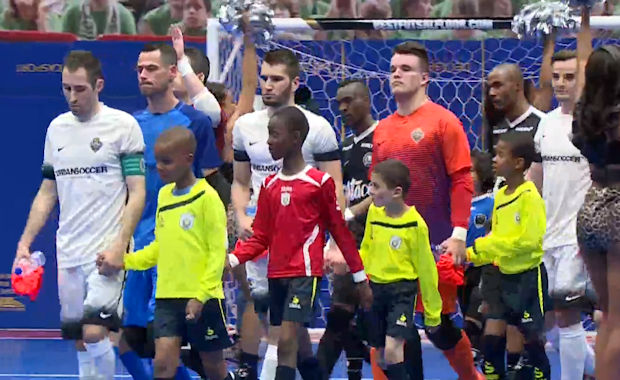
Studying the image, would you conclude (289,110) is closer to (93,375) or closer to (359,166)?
(359,166)

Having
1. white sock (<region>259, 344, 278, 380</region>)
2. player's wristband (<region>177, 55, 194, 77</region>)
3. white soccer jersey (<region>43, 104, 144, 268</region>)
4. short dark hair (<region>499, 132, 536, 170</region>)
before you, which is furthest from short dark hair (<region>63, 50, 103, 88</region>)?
short dark hair (<region>499, 132, 536, 170</region>)

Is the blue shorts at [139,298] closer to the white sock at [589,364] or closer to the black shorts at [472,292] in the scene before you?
the black shorts at [472,292]

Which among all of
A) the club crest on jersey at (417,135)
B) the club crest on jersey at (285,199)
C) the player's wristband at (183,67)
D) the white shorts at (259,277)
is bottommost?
the white shorts at (259,277)

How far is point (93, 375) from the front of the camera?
7.73 m

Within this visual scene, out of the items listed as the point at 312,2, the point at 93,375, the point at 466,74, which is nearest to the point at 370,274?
the point at 93,375

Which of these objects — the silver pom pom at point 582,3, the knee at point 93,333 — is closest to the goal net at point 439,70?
the knee at point 93,333

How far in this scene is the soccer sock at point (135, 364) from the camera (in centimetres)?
785

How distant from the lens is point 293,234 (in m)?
7.31

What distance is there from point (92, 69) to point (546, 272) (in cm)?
303

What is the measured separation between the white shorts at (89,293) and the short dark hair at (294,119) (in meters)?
1.29

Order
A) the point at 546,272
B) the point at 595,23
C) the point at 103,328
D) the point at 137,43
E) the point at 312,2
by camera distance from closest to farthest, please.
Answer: the point at 103,328 → the point at 546,272 → the point at 595,23 → the point at 137,43 → the point at 312,2

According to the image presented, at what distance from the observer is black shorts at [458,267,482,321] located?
9.41 metres

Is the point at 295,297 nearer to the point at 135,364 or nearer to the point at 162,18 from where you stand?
the point at 135,364

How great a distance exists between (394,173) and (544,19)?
250cm
